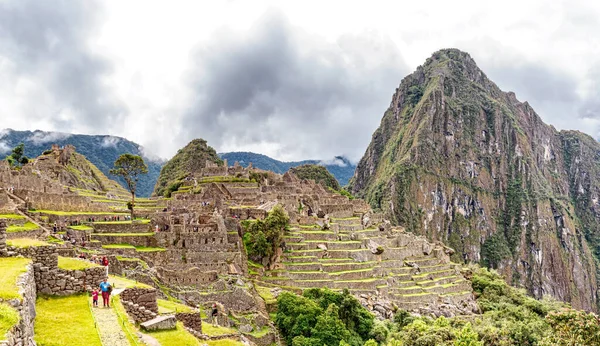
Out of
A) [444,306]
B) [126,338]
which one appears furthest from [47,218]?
[444,306]

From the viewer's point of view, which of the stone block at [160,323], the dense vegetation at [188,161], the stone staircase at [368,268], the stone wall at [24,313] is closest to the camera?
the stone wall at [24,313]

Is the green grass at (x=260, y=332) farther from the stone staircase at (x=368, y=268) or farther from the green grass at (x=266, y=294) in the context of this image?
the stone staircase at (x=368, y=268)

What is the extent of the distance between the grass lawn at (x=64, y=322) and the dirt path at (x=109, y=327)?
18cm

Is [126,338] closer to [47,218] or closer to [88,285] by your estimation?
[88,285]

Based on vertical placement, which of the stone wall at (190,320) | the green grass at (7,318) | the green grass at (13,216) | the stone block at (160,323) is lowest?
the stone wall at (190,320)

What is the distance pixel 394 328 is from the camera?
139 feet

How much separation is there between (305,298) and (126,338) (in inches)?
1040

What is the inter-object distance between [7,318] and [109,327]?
12.2 ft

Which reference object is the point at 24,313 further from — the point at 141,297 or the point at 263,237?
the point at 263,237

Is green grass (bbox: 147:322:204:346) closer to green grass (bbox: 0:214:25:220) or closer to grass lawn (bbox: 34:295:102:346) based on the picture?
grass lawn (bbox: 34:295:102:346)

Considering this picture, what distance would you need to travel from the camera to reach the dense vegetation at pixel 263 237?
42.8 metres

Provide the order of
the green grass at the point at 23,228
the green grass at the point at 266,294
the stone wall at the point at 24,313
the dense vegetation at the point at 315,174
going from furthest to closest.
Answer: the dense vegetation at the point at 315,174, the green grass at the point at 266,294, the green grass at the point at 23,228, the stone wall at the point at 24,313

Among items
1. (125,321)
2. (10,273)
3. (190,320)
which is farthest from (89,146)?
(10,273)

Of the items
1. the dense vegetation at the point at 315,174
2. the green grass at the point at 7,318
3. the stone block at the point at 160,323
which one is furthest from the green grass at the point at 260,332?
the dense vegetation at the point at 315,174
